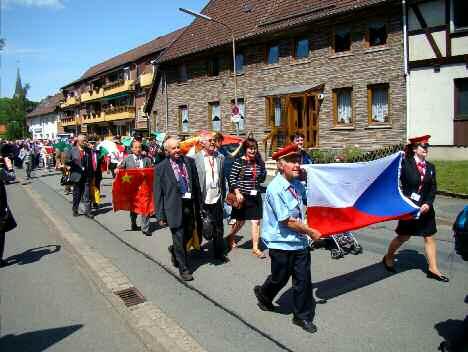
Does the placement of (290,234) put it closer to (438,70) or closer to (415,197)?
(415,197)

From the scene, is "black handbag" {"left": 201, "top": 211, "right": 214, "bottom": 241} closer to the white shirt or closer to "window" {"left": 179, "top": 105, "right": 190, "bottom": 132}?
the white shirt

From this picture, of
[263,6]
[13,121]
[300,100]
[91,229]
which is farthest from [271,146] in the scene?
[13,121]

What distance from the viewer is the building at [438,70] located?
1702 cm

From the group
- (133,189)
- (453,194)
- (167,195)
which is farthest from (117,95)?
(167,195)

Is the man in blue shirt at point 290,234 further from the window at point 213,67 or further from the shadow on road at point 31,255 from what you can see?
the window at point 213,67

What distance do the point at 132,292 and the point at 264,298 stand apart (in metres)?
1.83

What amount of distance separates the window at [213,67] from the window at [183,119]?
3868 millimetres

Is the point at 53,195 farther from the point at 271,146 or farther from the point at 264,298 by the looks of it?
the point at 264,298

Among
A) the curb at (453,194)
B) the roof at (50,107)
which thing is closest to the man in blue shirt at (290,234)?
the curb at (453,194)

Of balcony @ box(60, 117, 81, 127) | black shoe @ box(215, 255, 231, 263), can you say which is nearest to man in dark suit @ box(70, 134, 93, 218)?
black shoe @ box(215, 255, 231, 263)

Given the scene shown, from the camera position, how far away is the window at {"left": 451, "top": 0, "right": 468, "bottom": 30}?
663 inches

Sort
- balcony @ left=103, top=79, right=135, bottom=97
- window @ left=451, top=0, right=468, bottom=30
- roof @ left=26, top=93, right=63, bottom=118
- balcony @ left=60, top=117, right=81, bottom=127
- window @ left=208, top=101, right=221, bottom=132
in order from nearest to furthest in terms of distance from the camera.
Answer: window @ left=451, top=0, right=468, bottom=30 < window @ left=208, top=101, right=221, bottom=132 < balcony @ left=103, top=79, right=135, bottom=97 < balcony @ left=60, top=117, right=81, bottom=127 < roof @ left=26, top=93, right=63, bottom=118

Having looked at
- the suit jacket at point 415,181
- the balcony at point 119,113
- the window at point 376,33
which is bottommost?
the suit jacket at point 415,181

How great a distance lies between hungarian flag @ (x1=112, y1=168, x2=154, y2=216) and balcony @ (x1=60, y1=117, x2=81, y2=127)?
70.7 m
